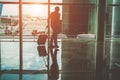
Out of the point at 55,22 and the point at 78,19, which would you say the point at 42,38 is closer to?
the point at 55,22

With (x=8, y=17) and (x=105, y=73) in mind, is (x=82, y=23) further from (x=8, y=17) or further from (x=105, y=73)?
(x=105, y=73)

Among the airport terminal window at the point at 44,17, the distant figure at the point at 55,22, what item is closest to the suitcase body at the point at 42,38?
the distant figure at the point at 55,22

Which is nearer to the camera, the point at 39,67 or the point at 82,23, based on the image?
the point at 39,67

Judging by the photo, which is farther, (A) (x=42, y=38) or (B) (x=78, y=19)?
(B) (x=78, y=19)

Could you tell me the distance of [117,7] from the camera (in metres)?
17.9

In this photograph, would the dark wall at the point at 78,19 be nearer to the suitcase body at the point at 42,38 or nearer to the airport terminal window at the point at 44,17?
the airport terminal window at the point at 44,17

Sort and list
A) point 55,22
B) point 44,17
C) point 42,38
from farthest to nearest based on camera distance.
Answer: point 44,17, point 42,38, point 55,22

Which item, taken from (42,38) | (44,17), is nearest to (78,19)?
(44,17)

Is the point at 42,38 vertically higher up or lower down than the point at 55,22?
lower down

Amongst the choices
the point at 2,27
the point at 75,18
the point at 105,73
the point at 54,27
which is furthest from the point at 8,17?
the point at 105,73

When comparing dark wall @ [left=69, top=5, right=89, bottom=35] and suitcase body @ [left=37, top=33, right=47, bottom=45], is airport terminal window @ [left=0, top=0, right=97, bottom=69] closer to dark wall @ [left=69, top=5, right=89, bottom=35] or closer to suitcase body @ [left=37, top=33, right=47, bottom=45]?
dark wall @ [left=69, top=5, right=89, bottom=35]

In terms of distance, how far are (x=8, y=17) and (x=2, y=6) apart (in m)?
1.22

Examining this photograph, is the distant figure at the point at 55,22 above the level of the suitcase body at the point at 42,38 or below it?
above

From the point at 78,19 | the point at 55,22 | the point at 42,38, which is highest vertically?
the point at 78,19
